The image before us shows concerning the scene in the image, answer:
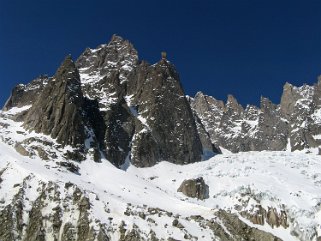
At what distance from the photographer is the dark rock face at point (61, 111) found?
12456cm

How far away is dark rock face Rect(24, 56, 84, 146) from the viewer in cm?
12456

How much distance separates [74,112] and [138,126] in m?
22.9

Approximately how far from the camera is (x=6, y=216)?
83.2 meters

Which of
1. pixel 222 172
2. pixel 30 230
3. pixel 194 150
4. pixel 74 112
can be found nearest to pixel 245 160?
pixel 222 172

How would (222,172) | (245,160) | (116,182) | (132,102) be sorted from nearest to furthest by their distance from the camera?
1. (116,182)
2. (222,172)
3. (245,160)
4. (132,102)

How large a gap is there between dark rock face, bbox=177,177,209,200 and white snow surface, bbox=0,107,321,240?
134 centimetres

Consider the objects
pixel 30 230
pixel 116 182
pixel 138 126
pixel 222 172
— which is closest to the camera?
pixel 30 230

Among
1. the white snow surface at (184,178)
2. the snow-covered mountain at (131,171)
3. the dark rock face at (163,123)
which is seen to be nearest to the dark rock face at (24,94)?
the snow-covered mountain at (131,171)

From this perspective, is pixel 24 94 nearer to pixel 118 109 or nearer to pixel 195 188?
pixel 118 109

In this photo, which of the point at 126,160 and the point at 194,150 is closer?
the point at 126,160

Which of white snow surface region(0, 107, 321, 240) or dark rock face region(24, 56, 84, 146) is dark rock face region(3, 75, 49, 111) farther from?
white snow surface region(0, 107, 321, 240)

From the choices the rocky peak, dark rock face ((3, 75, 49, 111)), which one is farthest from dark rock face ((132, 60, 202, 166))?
dark rock face ((3, 75, 49, 111))

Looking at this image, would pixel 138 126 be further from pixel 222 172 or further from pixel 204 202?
pixel 204 202

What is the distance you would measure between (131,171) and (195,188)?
2084cm
